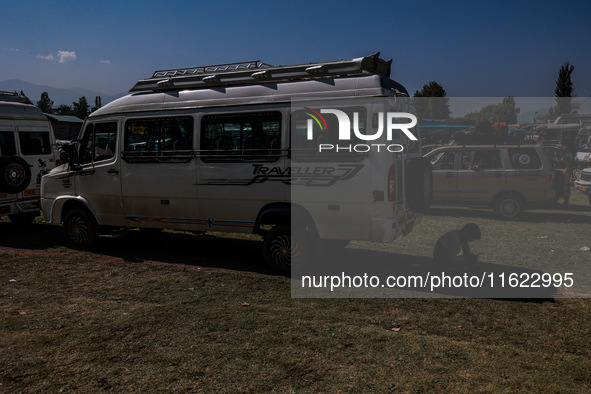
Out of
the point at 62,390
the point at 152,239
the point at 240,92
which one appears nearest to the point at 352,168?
the point at 240,92

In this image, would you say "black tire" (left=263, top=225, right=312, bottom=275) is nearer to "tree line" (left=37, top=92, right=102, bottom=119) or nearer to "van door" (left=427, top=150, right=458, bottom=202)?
"van door" (left=427, top=150, right=458, bottom=202)

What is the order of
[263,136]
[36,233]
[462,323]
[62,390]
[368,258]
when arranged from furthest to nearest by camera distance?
[36,233], [368,258], [263,136], [462,323], [62,390]

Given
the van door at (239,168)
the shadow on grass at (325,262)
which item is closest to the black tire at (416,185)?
the shadow on grass at (325,262)

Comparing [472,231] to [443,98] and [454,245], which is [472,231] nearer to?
[454,245]

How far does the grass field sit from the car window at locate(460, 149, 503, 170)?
516 centimetres

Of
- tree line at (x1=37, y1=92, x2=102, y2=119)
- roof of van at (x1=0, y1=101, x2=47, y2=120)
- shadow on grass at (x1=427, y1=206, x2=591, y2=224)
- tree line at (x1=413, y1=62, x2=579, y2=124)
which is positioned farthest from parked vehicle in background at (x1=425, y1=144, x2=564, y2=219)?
tree line at (x1=37, y1=92, x2=102, y2=119)

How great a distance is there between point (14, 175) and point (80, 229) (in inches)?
116

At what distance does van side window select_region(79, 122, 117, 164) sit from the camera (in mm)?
8914

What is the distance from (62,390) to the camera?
4.07m

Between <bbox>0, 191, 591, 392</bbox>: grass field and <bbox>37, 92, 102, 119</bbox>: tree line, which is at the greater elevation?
<bbox>37, 92, 102, 119</bbox>: tree line

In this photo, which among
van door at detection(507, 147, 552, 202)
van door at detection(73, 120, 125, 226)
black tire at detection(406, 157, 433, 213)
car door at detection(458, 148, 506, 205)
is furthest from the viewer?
car door at detection(458, 148, 506, 205)

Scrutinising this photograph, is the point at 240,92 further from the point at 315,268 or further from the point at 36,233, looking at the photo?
the point at 36,233

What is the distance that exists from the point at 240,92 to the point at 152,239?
14.9 ft

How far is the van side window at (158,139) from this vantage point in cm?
818
